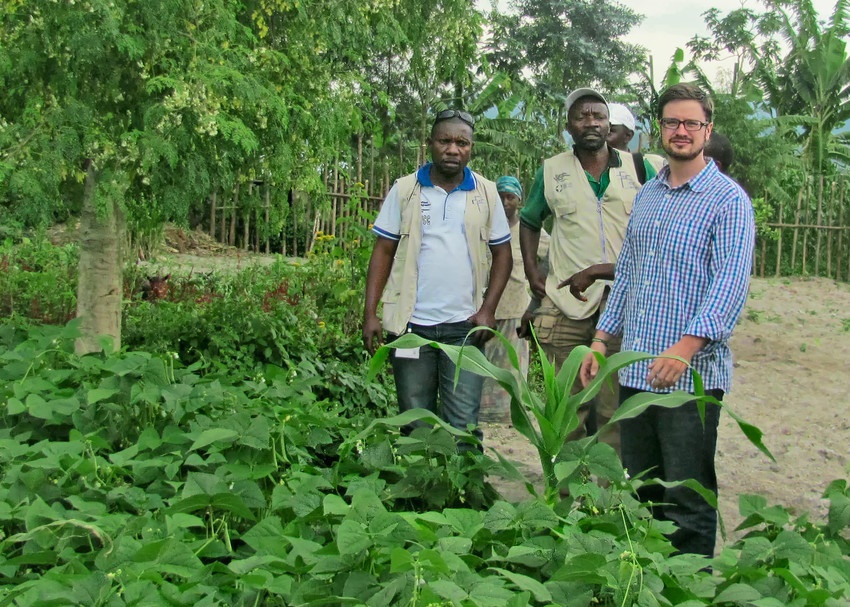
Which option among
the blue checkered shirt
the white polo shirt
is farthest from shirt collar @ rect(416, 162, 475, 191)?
the blue checkered shirt

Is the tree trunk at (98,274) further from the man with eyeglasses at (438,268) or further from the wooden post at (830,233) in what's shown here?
the wooden post at (830,233)

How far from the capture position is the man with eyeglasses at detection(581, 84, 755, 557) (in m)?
3.38

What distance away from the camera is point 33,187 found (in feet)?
14.2

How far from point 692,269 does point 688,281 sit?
0.15 feet

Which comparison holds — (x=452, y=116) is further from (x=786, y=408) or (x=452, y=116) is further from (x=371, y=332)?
(x=786, y=408)

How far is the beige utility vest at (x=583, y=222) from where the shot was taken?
4496 millimetres

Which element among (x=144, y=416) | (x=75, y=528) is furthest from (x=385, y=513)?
(x=144, y=416)

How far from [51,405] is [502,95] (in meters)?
17.4

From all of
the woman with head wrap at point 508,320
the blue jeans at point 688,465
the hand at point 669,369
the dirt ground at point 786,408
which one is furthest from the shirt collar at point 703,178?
the woman with head wrap at point 508,320

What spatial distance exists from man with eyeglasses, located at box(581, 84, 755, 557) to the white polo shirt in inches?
39.2

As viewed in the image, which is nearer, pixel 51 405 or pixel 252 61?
pixel 51 405

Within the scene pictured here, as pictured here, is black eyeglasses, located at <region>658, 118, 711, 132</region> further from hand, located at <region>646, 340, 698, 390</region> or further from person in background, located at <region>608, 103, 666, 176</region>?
person in background, located at <region>608, 103, 666, 176</region>

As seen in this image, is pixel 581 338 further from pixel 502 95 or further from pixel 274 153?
pixel 502 95

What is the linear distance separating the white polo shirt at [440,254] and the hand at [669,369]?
131cm
